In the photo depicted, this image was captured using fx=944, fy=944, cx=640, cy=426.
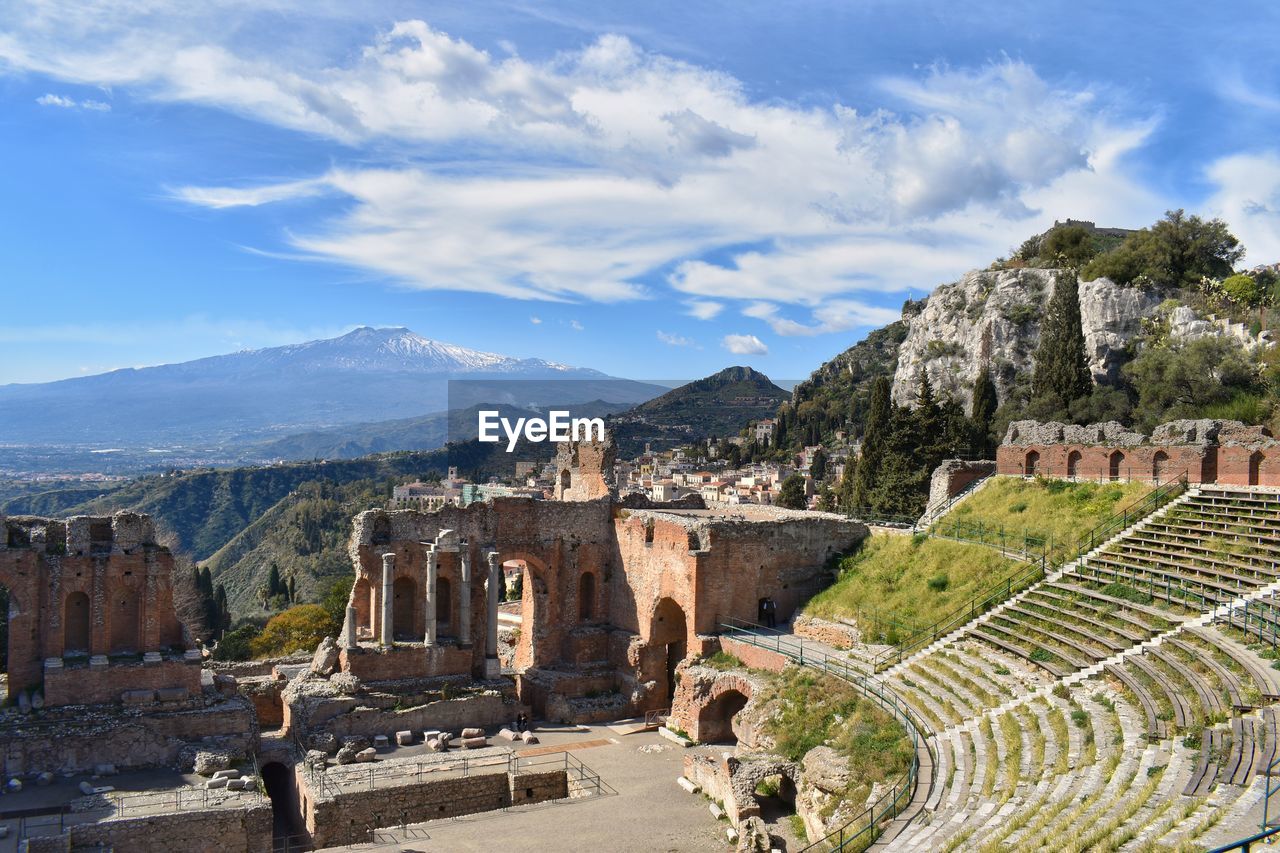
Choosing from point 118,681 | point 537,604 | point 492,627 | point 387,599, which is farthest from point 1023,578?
point 118,681

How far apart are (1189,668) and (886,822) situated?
6.52 meters

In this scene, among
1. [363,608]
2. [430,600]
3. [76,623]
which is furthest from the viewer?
[363,608]

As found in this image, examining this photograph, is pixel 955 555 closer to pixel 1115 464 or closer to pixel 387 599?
pixel 1115 464

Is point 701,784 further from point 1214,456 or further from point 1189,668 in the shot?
point 1214,456

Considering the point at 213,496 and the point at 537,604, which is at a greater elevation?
the point at 537,604

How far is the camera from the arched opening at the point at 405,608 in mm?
31625

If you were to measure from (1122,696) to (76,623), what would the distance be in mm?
26129

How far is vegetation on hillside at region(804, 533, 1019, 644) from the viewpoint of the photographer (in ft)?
86.3

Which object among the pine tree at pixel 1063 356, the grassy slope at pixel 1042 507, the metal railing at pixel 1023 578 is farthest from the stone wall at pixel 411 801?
the pine tree at pixel 1063 356

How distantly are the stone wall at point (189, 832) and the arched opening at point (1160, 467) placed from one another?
25.5 meters

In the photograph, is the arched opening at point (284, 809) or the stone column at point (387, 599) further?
the stone column at point (387, 599)

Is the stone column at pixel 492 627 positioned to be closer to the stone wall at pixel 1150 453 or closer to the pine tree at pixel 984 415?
the stone wall at pixel 1150 453

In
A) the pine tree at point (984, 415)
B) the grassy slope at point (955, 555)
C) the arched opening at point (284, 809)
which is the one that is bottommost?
the arched opening at point (284, 809)

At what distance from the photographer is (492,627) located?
31.8m
